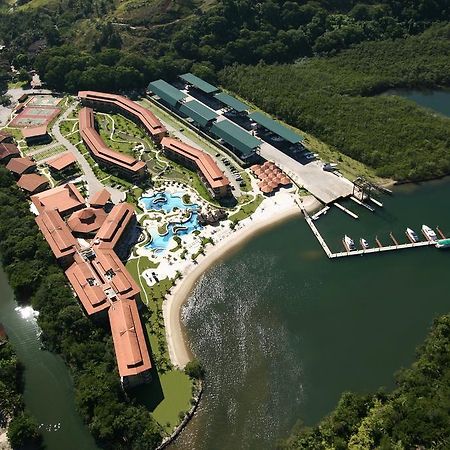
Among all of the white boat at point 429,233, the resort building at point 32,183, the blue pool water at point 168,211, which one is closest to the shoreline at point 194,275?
the blue pool water at point 168,211

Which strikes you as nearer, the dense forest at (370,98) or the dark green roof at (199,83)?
the dense forest at (370,98)

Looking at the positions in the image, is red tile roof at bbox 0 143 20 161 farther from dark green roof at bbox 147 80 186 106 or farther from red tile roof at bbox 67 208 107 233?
dark green roof at bbox 147 80 186 106

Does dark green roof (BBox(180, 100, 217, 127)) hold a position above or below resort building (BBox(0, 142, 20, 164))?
below

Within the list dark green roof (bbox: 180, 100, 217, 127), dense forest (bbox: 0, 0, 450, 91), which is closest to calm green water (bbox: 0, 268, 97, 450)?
dark green roof (bbox: 180, 100, 217, 127)

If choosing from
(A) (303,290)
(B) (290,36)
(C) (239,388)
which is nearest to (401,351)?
(A) (303,290)

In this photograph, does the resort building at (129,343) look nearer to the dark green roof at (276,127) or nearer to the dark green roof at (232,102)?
the dark green roof at (276,127)
